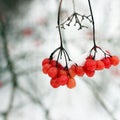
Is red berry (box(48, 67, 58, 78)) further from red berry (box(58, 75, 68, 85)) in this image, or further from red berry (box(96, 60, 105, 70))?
red berry (box(96, 60, 105, 70))

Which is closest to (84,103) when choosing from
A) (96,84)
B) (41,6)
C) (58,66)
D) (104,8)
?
(96,84)

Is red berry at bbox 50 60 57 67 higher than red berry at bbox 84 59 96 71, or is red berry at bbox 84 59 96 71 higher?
red berry at bbox 50 60 57 67

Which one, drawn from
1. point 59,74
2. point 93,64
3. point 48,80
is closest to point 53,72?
point 59,74

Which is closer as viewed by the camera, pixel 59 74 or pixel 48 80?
pixel 59 74

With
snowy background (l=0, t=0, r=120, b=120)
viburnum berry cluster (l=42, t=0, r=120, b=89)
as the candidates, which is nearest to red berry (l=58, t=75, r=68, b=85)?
viburnum berry cluster (l=42, t=0, r=120, b=89)

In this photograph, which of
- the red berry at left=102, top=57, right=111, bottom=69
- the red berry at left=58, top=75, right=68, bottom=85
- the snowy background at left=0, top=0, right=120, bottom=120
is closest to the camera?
the red berry at left=58, top=75, right=68, bottom=85

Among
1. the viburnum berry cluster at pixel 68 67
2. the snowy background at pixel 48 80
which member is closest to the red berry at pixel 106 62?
the viburnum berry cluster at pixel 68 67

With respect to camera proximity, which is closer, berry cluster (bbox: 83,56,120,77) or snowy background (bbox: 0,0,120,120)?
berry cluster (bbox: 83,56,120,77)

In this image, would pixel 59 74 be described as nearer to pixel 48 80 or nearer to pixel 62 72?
pixel 62 72

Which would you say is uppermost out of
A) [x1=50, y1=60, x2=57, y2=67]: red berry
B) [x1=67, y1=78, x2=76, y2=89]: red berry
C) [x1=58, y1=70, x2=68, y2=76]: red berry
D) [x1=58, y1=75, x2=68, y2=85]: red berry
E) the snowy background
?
[x1=50, y1=60, x2=57, y2=67]: red berry
